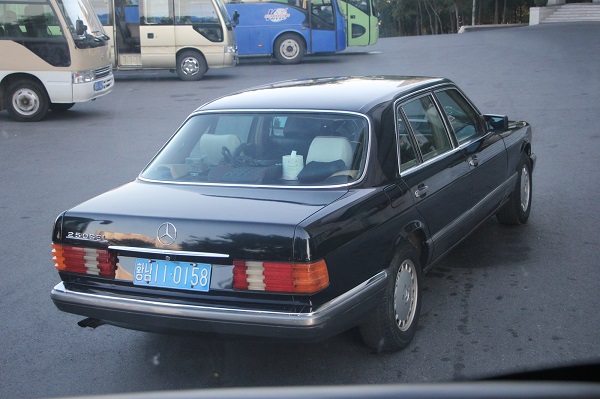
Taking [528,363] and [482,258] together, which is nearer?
[528,363]

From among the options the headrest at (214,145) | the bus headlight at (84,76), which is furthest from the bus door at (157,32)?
the headrest at (214,145)

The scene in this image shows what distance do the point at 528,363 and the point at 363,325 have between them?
889mm

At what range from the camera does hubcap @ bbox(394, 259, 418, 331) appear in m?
4.78

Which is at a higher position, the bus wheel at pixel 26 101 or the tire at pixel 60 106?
the bus wheel at pixel 26 101

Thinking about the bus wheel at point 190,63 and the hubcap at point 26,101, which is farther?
the bus wheel at point 190,63

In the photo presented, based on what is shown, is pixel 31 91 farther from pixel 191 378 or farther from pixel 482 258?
pixel 191 378

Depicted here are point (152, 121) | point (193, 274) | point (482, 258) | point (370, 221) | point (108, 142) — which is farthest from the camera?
point (152, 121)

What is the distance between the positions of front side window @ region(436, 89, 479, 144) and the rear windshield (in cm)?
133

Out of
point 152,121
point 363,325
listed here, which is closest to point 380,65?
point 152,121

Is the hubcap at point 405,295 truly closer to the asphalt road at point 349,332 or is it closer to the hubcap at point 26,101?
the asphalt road at point 349,332

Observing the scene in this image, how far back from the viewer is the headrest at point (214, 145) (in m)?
5.23

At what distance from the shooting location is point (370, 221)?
14.6ft

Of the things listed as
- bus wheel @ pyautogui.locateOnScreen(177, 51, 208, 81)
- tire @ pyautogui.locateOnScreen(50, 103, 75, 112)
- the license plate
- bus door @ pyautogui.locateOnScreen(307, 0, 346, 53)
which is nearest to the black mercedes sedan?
A: the license plate

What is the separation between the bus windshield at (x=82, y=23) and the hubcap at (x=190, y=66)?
6630 mm
